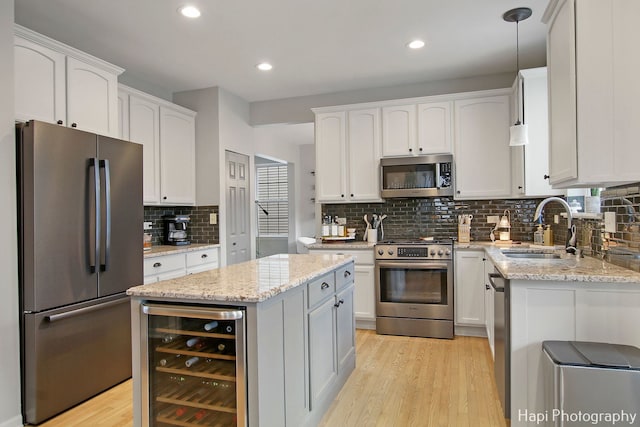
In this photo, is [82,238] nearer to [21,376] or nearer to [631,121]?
[21,376]

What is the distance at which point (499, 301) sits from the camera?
237 cm

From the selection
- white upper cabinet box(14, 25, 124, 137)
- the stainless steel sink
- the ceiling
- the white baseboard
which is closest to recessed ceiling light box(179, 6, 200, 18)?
the ceiling

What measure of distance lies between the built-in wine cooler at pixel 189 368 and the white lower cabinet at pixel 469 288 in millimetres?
2733

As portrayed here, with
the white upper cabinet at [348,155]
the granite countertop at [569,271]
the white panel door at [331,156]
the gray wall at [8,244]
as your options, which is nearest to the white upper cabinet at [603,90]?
the granite countertop at [569,271]

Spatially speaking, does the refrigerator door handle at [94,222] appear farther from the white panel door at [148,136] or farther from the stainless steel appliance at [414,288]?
the stainless steel appliance at [414,288]

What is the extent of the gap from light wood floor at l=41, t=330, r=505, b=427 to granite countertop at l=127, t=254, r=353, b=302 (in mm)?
905

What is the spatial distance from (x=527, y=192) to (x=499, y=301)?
1.71 meters

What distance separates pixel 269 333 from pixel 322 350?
0.71 metres

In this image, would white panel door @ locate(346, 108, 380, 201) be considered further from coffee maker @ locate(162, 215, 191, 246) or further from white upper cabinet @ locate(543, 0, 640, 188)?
white upper cabinet @ locate(543, 0, 640, 188)

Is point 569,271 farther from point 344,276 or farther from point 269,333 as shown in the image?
point 269,333

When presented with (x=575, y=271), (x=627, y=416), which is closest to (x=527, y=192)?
(x=575, y=271)

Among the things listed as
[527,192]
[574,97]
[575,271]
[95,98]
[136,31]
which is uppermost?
[136,31]

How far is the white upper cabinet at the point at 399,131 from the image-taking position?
4.29m

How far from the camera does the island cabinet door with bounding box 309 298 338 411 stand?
87.5 inches
